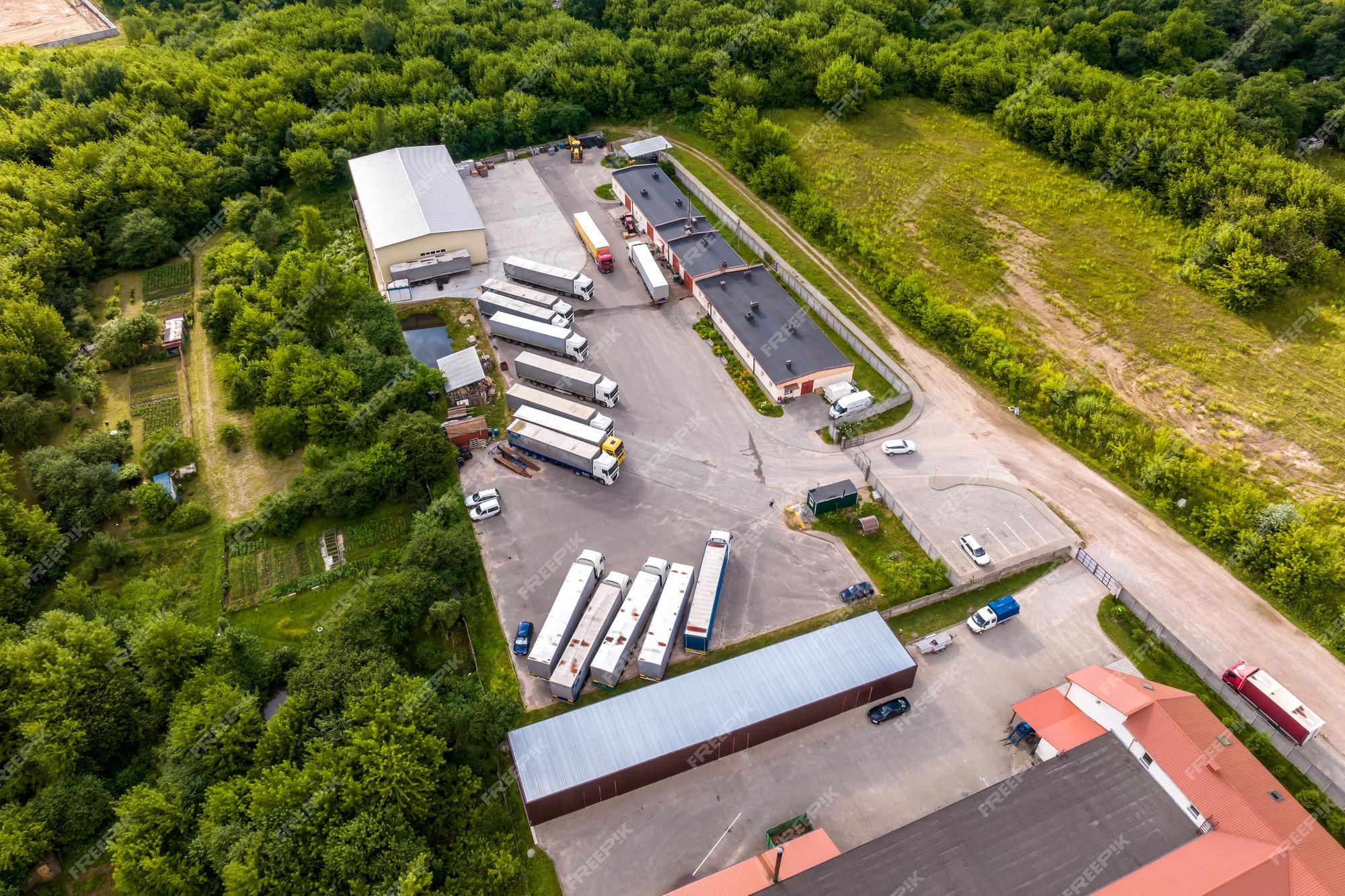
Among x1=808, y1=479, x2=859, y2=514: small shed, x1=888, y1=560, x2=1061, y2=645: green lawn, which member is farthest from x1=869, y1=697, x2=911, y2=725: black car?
x1=808, y1=479, x2=859, y2=514: small shed

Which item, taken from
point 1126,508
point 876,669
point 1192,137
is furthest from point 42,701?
point 1192,137

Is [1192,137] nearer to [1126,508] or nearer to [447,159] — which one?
[1126,508]

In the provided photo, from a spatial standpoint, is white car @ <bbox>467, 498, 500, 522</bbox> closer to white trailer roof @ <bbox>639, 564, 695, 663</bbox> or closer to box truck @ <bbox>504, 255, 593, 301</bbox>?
white trailer roof @ <bbox>639, 564, 695, 663</bbox>

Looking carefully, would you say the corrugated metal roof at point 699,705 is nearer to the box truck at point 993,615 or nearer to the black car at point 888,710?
the black car at point 888,710

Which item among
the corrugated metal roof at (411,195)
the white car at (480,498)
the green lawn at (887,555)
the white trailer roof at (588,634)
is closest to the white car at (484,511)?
the white car at (480,498)

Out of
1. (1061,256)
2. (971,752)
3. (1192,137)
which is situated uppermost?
(1192,137)

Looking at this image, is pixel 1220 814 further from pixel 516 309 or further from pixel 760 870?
pixel 516 309

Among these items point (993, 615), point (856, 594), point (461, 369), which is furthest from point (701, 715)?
point (461, 369)
